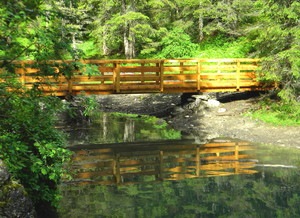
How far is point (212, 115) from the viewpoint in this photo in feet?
52.3

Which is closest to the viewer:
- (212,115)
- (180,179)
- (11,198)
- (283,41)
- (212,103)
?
(11,198)

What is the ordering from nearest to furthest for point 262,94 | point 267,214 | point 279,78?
point 267,214 → point 279,78 → point 262,94

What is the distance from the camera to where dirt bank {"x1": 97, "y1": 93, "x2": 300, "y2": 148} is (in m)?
12.6

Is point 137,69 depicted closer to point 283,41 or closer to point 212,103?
point 212,103

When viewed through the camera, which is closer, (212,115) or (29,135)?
(29,135)

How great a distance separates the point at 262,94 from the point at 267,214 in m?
11.5

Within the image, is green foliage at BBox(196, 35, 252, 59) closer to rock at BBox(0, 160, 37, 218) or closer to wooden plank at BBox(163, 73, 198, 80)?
wooden plank at BBox(163, 73, 198, 80)

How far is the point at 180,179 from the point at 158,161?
6.04ft

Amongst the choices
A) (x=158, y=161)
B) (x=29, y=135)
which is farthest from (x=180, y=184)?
(x=29, y=135)

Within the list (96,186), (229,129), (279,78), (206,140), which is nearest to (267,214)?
(96,186)

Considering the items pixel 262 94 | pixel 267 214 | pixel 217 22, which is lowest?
pixel 267 214

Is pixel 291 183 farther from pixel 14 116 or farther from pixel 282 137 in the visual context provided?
pixel 14 116

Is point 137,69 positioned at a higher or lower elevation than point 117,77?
higher

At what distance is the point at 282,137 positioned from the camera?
12133 mm
